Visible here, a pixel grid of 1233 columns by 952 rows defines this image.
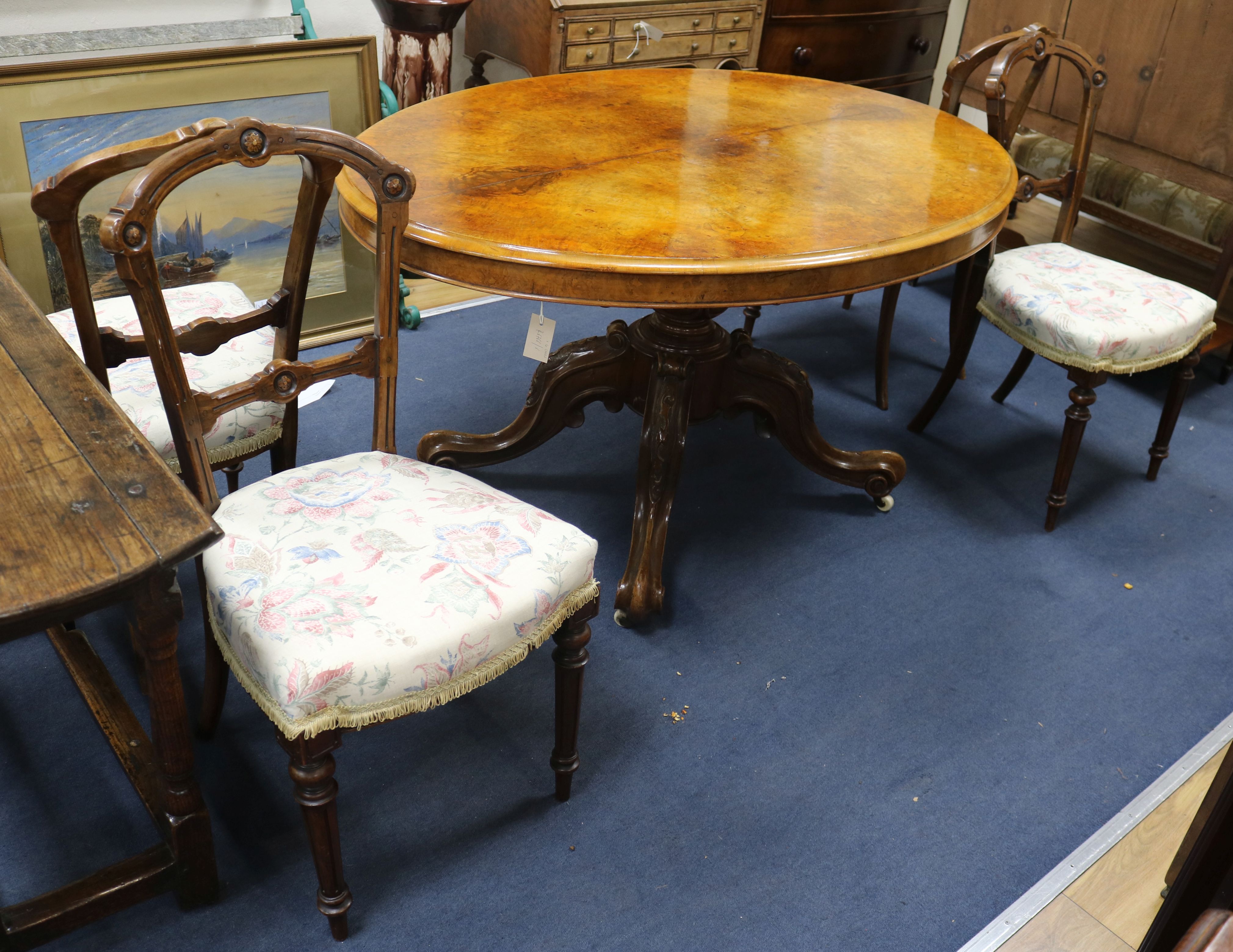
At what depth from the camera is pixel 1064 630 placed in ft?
6.66

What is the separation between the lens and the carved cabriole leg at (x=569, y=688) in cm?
146

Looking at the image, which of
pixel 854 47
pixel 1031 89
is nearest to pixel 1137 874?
pixel 1031 89

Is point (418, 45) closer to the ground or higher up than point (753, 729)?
higher up

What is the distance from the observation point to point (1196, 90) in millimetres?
2895

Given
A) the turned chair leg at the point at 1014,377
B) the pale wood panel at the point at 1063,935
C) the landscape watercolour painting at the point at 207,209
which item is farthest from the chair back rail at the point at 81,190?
the turned chair leg at the point at 1014,377

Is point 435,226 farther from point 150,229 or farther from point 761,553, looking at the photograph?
point 761,553

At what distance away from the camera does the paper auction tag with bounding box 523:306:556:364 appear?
6.66 feet

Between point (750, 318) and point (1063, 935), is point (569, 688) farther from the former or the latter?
point (750, 318)

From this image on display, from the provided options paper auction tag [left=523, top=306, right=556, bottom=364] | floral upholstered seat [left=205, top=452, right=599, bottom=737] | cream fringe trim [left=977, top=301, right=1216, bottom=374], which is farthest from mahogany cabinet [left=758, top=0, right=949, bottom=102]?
floral upholstered seat [left=205, top=452, right=599, bottom=737]

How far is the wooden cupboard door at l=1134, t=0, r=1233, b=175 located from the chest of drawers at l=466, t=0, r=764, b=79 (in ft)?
3.80

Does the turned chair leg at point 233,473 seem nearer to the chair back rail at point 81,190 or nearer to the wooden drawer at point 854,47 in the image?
the chair back rail at point 81,190

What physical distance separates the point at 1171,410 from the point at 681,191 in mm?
1374

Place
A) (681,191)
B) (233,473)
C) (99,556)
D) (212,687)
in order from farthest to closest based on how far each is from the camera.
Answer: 1. (233,473)
2. (681,191)
3. (212,687)
4. (99,556)

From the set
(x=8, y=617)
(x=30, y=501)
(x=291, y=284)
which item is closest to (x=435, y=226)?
(x=291, y=284)
